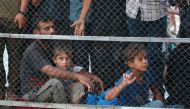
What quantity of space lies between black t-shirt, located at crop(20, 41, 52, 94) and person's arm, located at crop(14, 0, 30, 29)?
245 millimetres

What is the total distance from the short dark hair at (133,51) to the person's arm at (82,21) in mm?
486

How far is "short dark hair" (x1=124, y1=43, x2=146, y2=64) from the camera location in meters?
4.71

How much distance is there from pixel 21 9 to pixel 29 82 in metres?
0.79

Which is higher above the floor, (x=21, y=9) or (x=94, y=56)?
(x=21, y=9)

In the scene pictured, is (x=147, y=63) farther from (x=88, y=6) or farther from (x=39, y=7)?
(x=39, y=7)

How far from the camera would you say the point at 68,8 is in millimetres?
5105

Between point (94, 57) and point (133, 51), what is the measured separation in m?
0.42

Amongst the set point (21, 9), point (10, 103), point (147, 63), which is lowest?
point (10, 103)

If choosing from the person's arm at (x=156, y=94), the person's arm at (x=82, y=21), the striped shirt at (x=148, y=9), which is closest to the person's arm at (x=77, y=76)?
the person's arm at (x=82, y=21)

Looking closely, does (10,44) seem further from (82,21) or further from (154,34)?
(154,34)

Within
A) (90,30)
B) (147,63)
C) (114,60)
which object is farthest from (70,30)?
(147,63)

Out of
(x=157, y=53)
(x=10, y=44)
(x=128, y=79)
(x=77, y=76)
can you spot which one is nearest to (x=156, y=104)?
(x=128, y=79)

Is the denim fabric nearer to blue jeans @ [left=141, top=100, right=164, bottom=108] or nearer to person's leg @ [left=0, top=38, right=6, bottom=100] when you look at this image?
blue jeans @ [left=141, top=100, right=164, bottom=108]

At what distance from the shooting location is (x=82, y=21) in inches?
189
